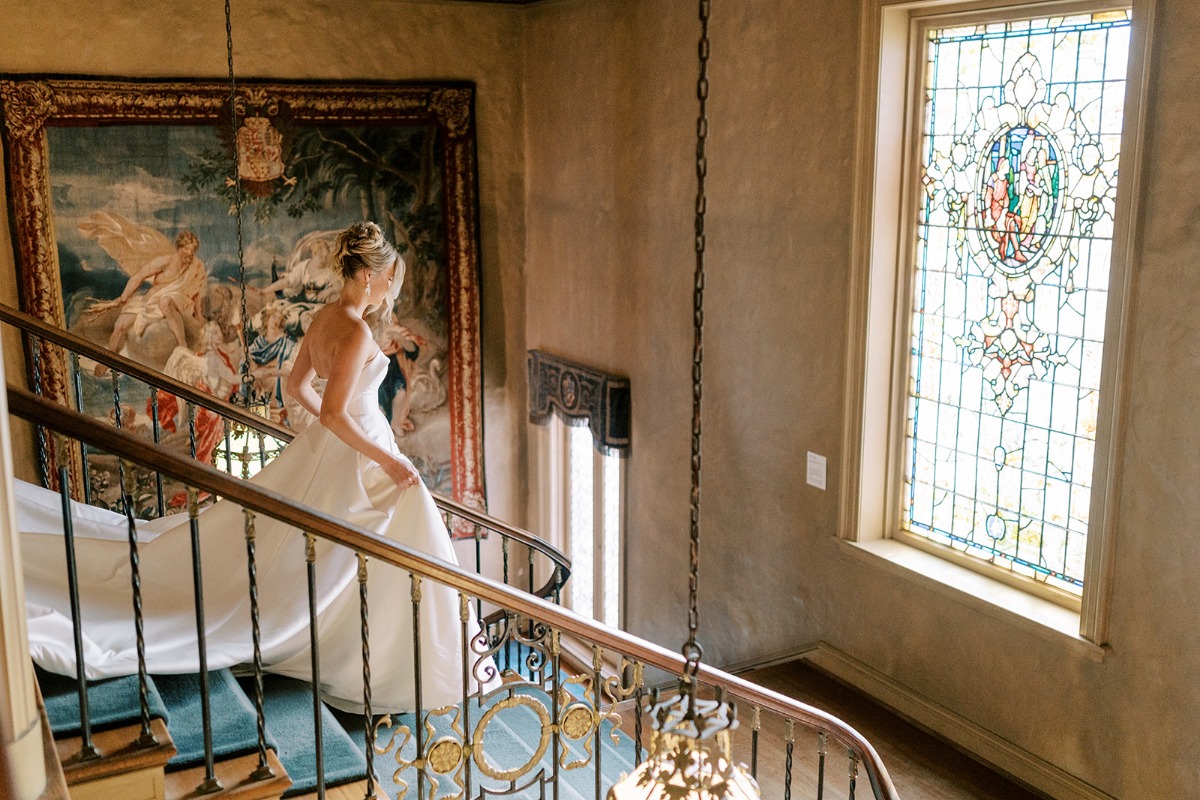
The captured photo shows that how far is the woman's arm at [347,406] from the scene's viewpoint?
4.42m

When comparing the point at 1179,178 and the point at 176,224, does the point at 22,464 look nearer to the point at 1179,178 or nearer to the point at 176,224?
the point at 176,224

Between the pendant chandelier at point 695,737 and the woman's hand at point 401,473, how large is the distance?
2270mm

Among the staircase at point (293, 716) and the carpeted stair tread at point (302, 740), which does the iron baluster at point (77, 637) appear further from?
the carpeted stair tread at point (302, 740)

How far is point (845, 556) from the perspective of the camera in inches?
231

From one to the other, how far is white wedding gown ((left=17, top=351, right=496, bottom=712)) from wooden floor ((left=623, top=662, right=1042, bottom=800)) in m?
1.46

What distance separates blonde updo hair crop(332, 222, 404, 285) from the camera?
4.62m

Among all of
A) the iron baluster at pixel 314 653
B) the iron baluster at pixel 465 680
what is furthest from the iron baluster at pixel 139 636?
the iron baluster at pixel 465 680

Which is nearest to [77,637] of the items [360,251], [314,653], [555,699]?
[314,653]

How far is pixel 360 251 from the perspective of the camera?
15.2ft

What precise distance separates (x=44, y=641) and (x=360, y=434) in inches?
54.7

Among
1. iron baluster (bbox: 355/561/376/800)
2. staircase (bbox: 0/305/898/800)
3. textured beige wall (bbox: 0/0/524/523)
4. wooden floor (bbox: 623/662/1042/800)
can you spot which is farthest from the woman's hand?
textured beige wall (bbox: 0/0/524/523)

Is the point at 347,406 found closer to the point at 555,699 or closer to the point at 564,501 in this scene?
the point at 555,699

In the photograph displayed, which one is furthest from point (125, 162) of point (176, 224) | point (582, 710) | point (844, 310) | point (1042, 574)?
point (1042, 574)

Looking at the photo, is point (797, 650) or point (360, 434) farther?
point (797, 650)
